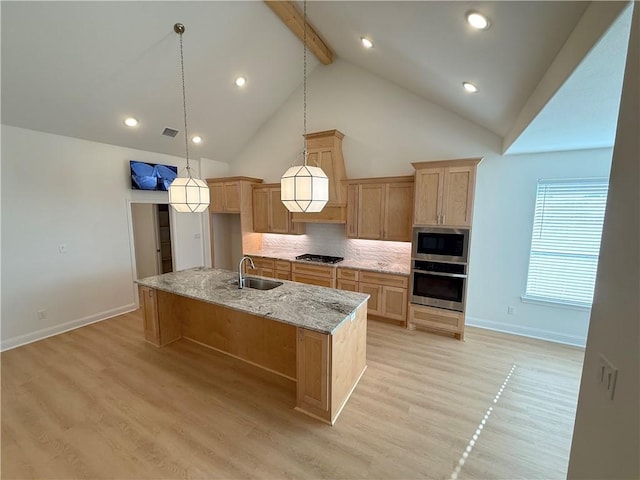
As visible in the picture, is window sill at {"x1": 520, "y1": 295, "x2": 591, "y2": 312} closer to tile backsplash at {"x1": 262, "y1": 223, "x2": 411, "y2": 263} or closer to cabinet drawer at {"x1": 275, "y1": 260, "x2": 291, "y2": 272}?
tile backsplash at {"x1": 262, "y1": 223, "x2": 411, "y2": 263}

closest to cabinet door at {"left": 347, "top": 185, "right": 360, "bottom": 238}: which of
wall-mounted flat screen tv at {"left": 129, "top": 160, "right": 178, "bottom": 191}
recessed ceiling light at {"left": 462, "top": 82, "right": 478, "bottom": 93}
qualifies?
recessed ceiling light at {"left": 462, "top": 82, "right": 478, "bottom": 93}

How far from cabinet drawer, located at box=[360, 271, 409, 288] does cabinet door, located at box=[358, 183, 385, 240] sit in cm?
62

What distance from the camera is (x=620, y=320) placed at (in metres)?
1.02

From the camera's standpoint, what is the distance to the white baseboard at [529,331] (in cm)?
358

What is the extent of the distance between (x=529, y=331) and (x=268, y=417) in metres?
3.81

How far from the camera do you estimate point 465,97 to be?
319cm

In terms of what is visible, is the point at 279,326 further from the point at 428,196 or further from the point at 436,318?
the point at 428,196

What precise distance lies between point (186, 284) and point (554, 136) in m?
4.51

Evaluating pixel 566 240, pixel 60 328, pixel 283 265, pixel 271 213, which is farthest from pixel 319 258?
pixel 60 328

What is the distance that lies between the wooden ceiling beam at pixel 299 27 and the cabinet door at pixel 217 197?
10.3 ft

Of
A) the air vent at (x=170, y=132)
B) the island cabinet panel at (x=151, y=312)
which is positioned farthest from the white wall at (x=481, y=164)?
the island cabinet panel at (x=151, y=312)

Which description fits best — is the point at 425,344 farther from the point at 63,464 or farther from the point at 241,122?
the point at 241,122

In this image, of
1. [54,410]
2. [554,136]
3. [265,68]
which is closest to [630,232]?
[554,136]

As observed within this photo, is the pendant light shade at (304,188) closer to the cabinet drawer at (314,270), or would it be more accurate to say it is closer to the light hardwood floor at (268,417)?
the light hardwood floor at (268,417)
